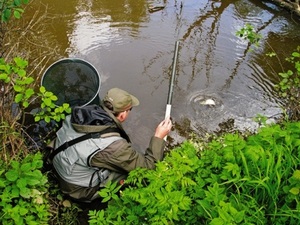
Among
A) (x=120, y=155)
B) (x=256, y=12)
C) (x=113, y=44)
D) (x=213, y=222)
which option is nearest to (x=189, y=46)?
(x=113, y=44)

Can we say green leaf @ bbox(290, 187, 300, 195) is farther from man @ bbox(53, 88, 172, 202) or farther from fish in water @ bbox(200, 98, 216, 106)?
fish in water @ bbox(200, 98, 216, 106)

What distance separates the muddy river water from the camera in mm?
4930

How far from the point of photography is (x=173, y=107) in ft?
16.3

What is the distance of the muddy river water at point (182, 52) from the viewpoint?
4.93 meters

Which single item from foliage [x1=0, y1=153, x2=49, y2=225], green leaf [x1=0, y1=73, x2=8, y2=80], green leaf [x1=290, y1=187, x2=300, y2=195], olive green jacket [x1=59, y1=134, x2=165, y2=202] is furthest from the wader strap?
green leaf [x1=290, y1=187, x2=300, y2=195]

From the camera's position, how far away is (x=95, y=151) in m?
2.98

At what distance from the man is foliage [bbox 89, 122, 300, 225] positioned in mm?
529

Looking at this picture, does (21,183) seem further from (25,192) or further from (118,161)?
(118,161)

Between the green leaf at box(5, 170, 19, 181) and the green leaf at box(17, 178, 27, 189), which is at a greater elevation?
the green leaf at box(5, 170, 19, 181)

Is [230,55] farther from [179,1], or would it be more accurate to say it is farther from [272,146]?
[272,146]

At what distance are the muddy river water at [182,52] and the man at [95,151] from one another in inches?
48.8

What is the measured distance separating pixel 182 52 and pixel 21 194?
4.08 m

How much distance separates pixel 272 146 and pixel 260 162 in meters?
0.17

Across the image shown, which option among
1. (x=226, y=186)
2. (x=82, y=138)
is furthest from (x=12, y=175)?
(x=226, y=186)
